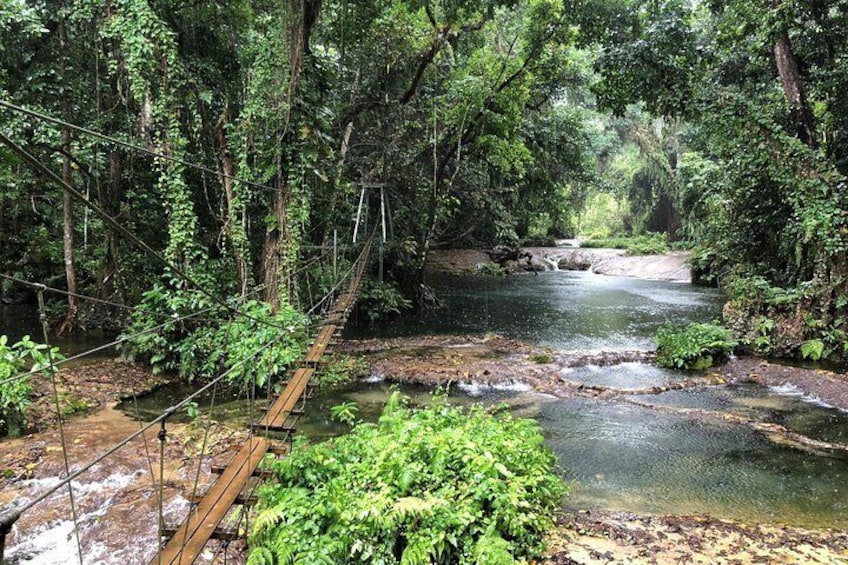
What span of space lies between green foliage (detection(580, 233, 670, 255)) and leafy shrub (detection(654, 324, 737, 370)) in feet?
38.2

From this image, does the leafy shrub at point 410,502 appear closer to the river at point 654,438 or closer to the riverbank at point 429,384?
the riverbank at point 429,384

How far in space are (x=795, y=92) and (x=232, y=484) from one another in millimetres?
8653

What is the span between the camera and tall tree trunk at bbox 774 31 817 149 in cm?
750

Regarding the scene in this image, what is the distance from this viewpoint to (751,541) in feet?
9.87

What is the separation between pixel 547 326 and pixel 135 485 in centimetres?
748

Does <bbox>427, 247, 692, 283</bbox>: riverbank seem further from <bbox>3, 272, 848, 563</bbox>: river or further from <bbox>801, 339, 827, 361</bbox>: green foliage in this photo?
<bbox>801, 339, 827, 361</bbox>: green foliage

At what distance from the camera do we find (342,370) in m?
6.70

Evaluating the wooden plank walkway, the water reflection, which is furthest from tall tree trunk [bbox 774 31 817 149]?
the wooden plank walkway

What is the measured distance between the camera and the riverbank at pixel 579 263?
16594mm

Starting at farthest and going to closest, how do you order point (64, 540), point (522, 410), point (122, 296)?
point (122, 296) → point (522, 410) → point (64, 540)

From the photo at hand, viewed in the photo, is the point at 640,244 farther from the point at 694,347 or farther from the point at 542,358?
the point at 542,358

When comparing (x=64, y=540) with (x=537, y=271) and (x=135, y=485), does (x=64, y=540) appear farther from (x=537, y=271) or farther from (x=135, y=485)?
(x=537, y=271)

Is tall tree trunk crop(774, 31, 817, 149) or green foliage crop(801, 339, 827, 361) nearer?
green foliage crop(801, 339, 827, 361)

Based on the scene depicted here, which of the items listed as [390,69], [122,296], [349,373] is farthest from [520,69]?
[122,296]
